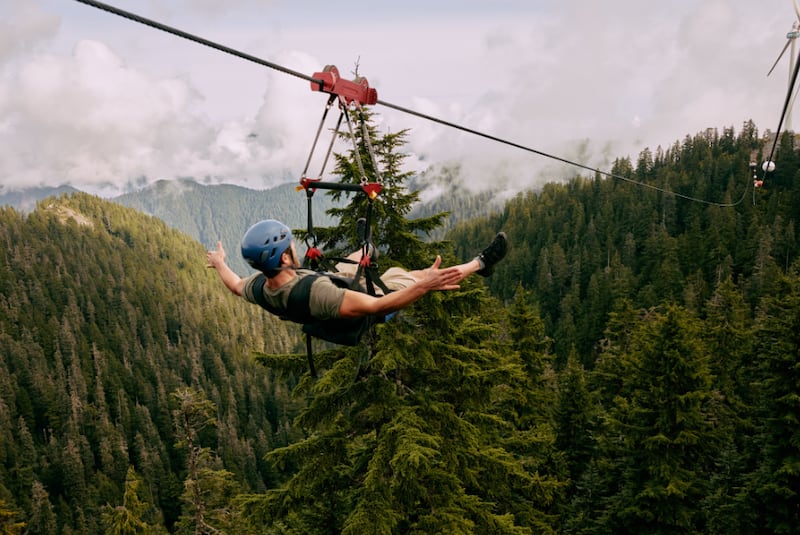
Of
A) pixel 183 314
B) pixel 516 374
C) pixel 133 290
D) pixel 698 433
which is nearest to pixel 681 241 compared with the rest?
pixel 698 433

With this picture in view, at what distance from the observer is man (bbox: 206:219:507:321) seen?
14.1 ft

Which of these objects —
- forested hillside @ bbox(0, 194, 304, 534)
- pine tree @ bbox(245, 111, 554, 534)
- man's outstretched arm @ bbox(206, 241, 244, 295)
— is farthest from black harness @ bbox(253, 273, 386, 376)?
forested hillside @ bbox(0, 194, 304, 534)

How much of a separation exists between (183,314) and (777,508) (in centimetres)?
17004

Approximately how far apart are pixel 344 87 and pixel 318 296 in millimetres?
2480

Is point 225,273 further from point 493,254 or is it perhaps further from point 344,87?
point 493,254

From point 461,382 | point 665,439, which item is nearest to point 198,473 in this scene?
point 461,382

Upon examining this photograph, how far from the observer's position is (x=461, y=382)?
426 inches

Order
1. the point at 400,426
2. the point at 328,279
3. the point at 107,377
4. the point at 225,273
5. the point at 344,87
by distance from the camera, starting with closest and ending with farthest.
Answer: the point at 328,279 < the point at 344,87 < the point at 225,273 < the point at 400,426 < the point at 107,377

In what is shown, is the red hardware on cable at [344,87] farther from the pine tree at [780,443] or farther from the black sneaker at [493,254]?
the pine tree at [780,443]

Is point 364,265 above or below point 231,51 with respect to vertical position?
below

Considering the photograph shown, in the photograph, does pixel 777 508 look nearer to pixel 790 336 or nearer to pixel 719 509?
pixel 719 509

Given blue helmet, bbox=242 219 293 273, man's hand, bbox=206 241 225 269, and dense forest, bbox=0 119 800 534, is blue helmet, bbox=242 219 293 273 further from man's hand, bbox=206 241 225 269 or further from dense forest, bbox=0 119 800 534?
man's hand, bbox=206 241 225 269

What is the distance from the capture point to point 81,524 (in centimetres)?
7631

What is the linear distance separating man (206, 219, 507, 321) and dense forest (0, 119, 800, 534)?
98 cm
